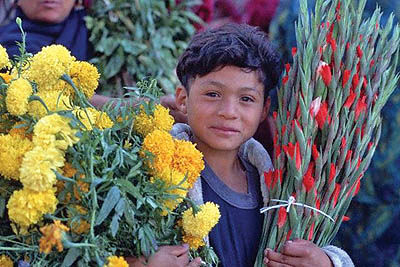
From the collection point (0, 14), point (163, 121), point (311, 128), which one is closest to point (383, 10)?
point (311, 128)

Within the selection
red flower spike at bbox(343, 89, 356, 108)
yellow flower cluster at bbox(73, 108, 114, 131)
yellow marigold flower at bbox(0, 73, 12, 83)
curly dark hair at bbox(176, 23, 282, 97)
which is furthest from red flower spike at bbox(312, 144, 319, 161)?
yellow marigold flower at bbox(0, 73, 12, 83)

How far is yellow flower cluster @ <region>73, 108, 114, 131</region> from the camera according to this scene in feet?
4.66

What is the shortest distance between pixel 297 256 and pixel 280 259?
0.05 metres

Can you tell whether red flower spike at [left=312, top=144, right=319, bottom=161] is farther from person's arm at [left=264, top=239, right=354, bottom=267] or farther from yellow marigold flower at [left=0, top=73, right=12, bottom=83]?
yellow marigold flower at [left=0, top=73, right=12, bottom=83]

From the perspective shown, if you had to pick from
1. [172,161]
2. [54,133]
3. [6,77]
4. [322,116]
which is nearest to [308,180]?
[322,116]

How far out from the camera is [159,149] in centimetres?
148

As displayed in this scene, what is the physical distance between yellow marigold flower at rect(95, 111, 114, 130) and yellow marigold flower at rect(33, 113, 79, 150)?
0.10 meters

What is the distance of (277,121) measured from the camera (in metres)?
1.82

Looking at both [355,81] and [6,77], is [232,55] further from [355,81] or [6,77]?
[6,77]

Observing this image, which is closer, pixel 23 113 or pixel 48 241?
pixel 48 241

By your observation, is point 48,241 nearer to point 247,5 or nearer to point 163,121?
point 163,121

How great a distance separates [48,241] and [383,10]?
1351 millimetres

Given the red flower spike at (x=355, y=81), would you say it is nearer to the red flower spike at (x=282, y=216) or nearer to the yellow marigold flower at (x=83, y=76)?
the red flower spike at (x=282, y=216)

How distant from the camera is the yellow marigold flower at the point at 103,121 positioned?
1475mm
